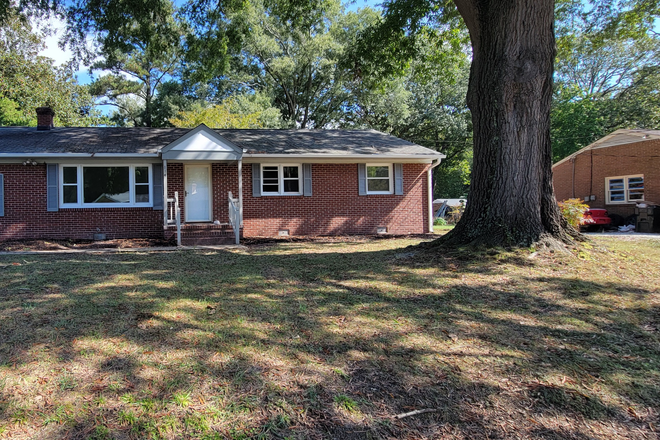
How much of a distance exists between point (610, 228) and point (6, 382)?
2178 centimetres

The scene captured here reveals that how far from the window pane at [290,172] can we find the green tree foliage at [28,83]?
19.3 m

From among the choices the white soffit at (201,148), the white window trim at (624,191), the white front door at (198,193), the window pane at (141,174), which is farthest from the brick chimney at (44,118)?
the white window trim at (624,191)

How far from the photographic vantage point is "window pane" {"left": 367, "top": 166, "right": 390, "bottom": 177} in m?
14.1

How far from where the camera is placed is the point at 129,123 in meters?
30.1

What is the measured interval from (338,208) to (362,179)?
1.29 meters

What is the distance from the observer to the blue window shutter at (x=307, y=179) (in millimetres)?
13453

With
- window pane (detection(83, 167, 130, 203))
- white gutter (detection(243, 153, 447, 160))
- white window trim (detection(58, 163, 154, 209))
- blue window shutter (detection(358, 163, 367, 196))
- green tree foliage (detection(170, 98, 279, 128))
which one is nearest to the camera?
white window trim (detection(58, 163, 154, 209))

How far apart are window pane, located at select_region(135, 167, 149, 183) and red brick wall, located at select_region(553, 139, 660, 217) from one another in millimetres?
20653

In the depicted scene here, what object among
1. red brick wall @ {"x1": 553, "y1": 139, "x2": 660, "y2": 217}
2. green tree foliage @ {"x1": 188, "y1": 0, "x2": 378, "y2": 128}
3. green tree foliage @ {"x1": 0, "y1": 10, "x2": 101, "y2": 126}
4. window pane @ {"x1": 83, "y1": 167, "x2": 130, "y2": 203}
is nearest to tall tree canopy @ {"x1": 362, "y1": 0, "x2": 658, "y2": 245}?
window pane @ {"x1": 83, "y1": 167, "x2": 130, "y2": 203}

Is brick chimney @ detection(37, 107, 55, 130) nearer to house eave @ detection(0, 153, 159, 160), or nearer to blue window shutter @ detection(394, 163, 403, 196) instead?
house eave @ detection(0, 153, 159, 160)

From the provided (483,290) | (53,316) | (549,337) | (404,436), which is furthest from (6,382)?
(483,290)

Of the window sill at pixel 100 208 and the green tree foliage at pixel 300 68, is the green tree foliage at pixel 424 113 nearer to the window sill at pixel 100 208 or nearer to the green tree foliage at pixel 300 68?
the green tree foliage at pixel 300 68

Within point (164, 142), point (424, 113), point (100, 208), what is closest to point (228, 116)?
point (164, 142)

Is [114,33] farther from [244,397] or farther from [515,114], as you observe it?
[244,397]
